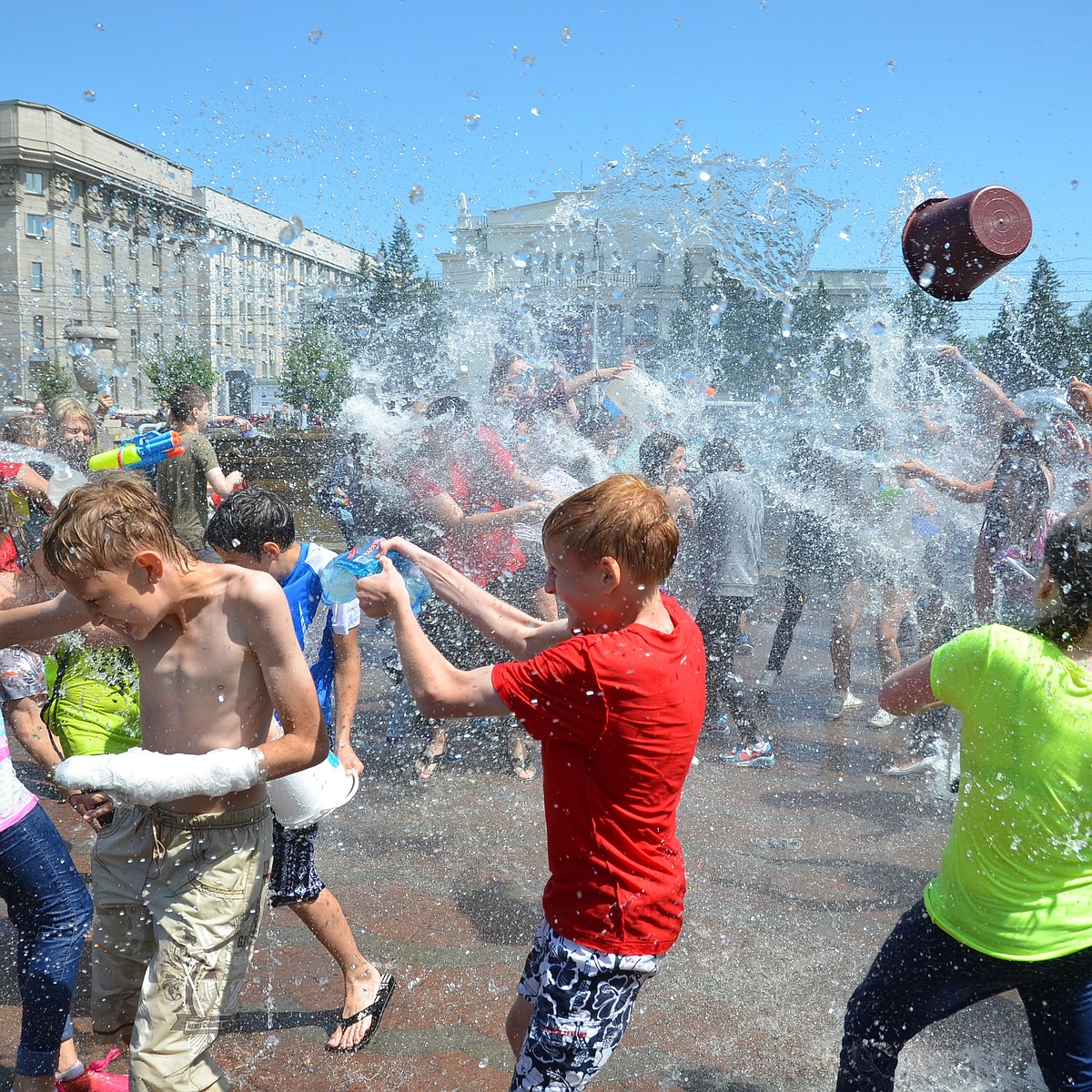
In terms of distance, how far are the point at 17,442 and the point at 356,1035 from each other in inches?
188

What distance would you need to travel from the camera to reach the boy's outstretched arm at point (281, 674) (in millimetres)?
1991

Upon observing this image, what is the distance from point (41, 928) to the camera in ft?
7.35

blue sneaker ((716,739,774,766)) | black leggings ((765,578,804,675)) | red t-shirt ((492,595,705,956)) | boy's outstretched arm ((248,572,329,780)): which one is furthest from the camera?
black leggings ((765,578,804,675))

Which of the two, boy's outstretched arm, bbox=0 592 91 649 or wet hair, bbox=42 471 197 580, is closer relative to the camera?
wet hair, bbox=42 471 197 580

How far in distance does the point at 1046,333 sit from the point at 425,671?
36.1 ft

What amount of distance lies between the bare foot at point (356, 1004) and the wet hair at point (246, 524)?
50.7 inches

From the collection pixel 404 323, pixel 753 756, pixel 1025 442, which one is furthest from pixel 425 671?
pixel 404 323

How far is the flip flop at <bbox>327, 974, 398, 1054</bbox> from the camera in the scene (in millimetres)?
2645

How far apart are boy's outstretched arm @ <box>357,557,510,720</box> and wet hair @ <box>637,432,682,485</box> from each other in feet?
13.0

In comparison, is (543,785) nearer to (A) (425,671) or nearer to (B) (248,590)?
(A) (425,671)

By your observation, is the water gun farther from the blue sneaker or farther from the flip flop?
the blue sneaker

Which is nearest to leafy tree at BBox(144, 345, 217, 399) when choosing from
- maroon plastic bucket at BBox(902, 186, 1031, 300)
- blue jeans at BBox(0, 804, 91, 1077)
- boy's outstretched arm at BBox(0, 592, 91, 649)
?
maroon plastic bucket at BBox(902, 186, 1031, 300)

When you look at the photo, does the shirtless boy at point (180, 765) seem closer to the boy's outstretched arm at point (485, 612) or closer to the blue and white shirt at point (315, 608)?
the boy's outstretched arm at point (485, 612)

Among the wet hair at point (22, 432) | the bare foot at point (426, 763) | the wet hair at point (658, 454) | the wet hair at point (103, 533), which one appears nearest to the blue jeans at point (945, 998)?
the wet hair at point (103, 533)
